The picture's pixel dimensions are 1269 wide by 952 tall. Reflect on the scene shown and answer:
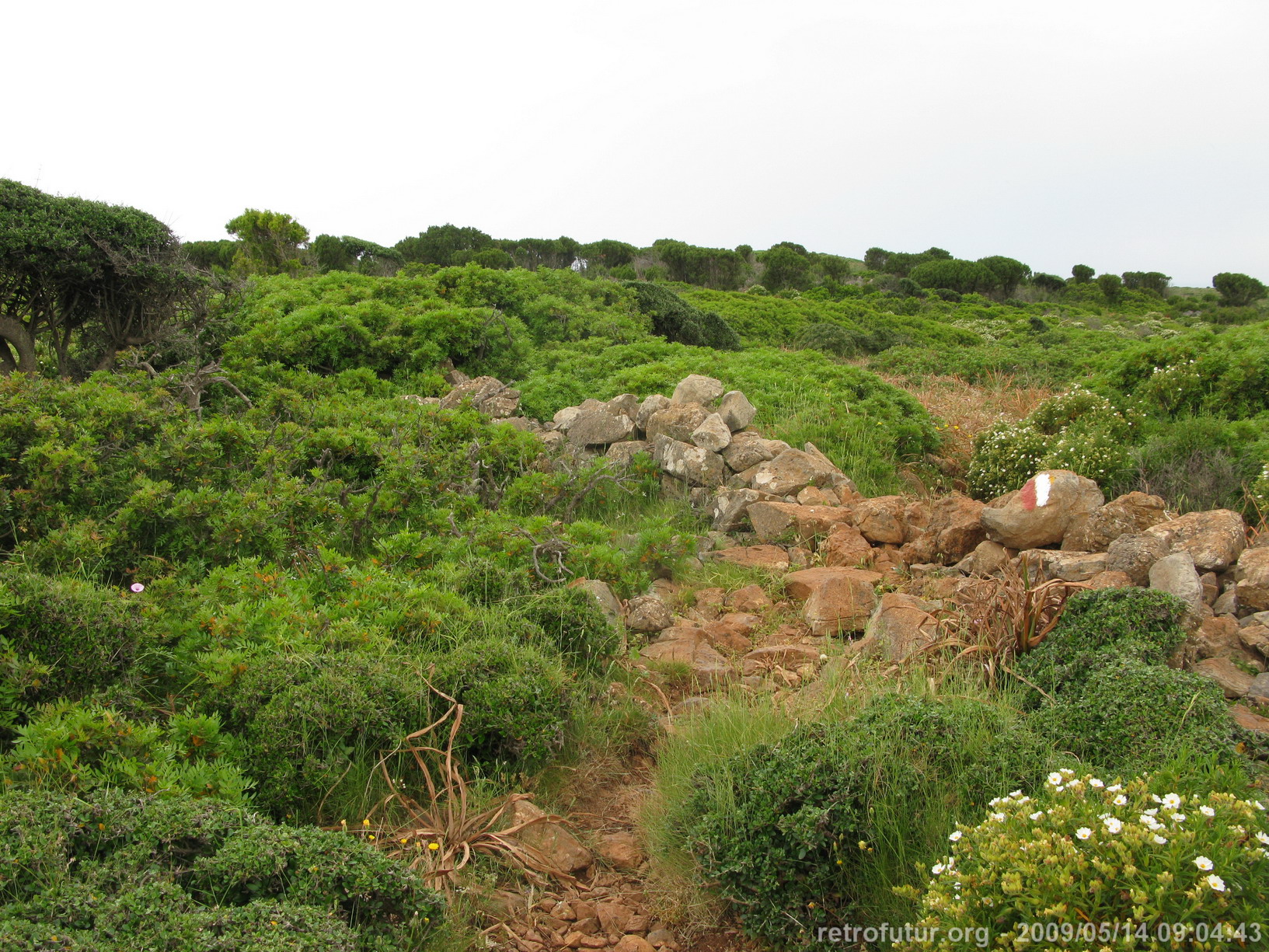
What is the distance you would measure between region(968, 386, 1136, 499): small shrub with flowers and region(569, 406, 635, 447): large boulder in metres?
3.26

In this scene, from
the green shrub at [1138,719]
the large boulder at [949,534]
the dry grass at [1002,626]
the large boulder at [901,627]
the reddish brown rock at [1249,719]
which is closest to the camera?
the green shrub at [1138,719]

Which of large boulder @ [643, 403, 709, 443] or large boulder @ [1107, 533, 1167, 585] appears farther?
large boulder @ [643, 403, 709, 443]

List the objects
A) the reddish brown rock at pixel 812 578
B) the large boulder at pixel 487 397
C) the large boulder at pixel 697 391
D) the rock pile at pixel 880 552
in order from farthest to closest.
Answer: the large boulder at pixel 487 397 < the large boulder at pixel 697 391 < the reddish brown rock at pixel 812 578 < the rock pile at pixel 880 552

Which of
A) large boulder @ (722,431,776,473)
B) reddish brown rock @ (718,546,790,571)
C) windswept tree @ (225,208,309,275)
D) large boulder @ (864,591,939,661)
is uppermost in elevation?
windswept tree @ (225,208,309,275)

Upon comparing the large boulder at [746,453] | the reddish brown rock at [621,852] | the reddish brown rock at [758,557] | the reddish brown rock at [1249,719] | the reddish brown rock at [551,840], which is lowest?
the reddish brown rock at [621,852]

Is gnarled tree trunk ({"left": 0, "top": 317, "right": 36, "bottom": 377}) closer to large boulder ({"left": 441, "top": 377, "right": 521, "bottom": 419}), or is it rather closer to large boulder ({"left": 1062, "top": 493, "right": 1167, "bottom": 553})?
large boulder ({"left": 441, "top": 377, "right": 521, "bottom": 419})

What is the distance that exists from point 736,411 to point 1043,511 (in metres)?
3.17

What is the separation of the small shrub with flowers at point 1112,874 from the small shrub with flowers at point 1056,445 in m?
5.31

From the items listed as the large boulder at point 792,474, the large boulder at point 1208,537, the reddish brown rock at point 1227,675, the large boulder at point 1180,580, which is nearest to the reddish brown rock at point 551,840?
the reddish brown rock at point 1227,675

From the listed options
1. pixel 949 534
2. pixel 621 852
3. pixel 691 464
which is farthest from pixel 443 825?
pixel 691 464

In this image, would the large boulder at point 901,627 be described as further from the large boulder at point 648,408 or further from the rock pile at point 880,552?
the large boulder at point 648,408

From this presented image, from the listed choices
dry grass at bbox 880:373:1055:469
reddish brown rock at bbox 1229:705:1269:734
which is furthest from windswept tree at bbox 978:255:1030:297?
reddish brown rock at bbox 1229:705:1269:734

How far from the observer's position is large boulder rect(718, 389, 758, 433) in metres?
8.02

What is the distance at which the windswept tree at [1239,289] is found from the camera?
4059 centimetres
